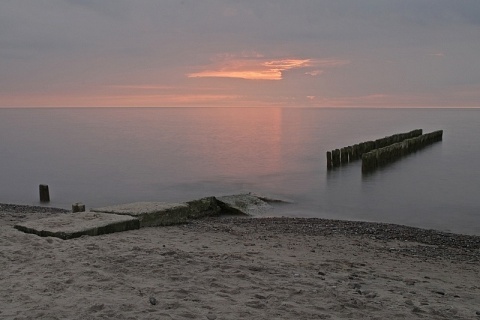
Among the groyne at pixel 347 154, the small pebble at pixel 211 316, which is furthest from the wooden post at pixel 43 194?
the groyne at pixel 347 154

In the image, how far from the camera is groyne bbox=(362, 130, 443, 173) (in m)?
24.6

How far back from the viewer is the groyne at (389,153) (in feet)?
80.7

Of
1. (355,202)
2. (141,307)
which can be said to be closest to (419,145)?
(355,202)

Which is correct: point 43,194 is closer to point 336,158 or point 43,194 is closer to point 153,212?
point 153,212

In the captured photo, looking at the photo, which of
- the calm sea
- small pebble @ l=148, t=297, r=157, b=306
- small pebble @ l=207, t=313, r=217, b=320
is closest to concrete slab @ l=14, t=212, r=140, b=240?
small pebble @ l=148, t=297, r=157, b=306

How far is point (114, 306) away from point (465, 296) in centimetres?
375

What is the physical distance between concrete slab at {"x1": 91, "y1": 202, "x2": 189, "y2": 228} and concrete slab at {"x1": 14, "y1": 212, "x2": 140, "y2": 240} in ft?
1.55

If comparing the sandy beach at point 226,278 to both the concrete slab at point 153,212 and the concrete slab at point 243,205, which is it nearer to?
the concrete slab at point 153,212

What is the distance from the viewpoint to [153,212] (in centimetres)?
945

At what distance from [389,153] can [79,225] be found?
23367 mm

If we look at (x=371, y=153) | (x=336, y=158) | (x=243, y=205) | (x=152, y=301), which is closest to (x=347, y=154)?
(x=336, y=158)

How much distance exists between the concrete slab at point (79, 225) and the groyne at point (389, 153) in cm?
1749

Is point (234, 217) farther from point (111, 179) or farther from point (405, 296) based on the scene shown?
point (111, 179)

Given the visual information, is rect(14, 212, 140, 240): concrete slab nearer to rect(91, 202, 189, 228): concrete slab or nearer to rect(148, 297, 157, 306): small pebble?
rect(91, 202, 189, 228): concrete slab
